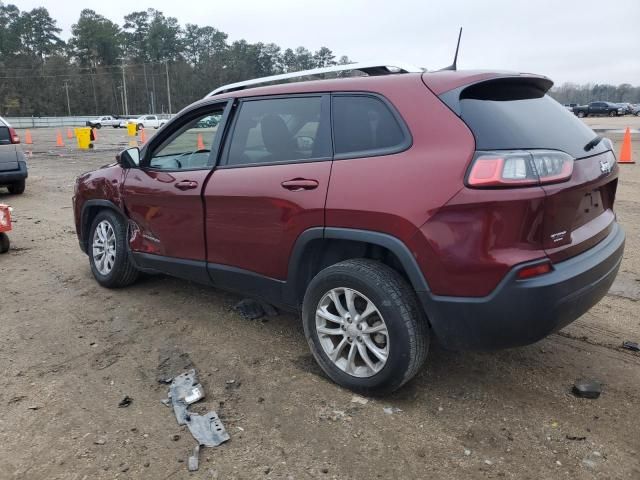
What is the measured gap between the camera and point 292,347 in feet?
12.1

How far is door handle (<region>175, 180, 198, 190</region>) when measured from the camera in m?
3.81

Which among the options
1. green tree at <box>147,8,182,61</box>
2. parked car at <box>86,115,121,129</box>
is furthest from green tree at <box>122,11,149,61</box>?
parked car at <box>86,115,121,129</box>

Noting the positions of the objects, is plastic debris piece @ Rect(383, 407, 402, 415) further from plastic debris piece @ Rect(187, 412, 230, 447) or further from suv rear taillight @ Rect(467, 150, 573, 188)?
suv rear taillight @ Rect(467, 150, 573, 188)

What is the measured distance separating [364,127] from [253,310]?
6.38 ft

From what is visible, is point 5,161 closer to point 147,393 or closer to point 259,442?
point 147,393

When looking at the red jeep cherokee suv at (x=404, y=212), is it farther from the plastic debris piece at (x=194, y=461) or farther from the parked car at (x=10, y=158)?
the parked car at (x=10, y=158)

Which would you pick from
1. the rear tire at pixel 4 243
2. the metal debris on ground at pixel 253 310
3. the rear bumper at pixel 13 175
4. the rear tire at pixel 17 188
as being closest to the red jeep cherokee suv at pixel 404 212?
the metal debris on ground at pixel 253 310

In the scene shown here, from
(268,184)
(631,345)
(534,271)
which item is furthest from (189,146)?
(631,345)

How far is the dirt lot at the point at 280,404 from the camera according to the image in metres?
2.48

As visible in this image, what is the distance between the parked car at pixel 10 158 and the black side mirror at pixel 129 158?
679 centimetres

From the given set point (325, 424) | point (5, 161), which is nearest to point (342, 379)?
point (325, 424)

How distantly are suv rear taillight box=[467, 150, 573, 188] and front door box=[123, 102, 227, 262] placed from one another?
6.47 feet

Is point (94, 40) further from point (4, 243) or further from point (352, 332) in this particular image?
point (352, 332)

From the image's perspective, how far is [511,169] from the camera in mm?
2461
